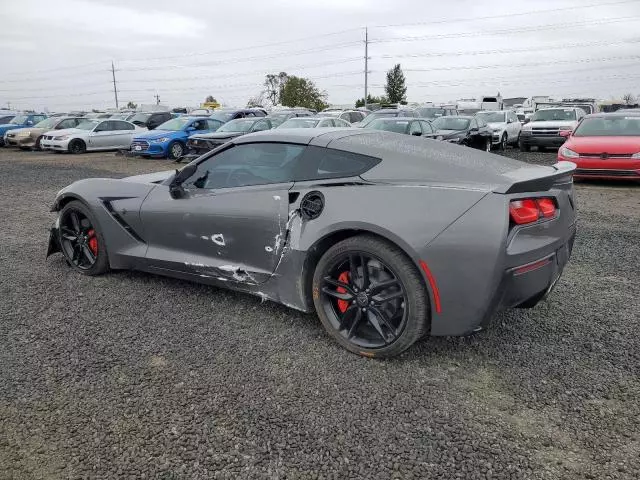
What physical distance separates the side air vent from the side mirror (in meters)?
1.19

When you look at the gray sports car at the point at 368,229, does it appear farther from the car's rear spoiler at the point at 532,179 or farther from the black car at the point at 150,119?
the black car at the point at 150,119

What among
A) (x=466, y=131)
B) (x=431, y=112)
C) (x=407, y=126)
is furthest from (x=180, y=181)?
(x=431, y=112)

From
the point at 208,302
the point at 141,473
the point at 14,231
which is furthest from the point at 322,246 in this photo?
the point at 14,231

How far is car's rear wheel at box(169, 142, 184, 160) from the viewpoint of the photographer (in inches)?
660

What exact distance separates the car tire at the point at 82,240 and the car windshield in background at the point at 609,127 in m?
9.59

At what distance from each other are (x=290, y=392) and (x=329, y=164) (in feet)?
4.85

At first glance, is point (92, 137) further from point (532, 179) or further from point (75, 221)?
point (532, 179)

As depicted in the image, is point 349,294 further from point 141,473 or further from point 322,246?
point 141,473

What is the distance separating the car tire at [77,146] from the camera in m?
20.0

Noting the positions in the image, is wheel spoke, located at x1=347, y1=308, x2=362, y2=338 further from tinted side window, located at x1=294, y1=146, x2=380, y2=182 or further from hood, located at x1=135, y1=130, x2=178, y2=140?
hood, located at x1=135, y1=130, x2=178, y2=140

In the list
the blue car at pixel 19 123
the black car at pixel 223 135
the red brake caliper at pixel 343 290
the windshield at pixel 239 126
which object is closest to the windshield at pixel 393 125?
the black car at pixel 223 135

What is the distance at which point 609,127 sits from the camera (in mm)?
10602

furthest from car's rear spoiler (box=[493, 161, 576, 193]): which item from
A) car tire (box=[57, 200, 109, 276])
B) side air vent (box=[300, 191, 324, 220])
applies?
car tire (box=[57, 200, 109, 276])

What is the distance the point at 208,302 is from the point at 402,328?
1.71 metres
